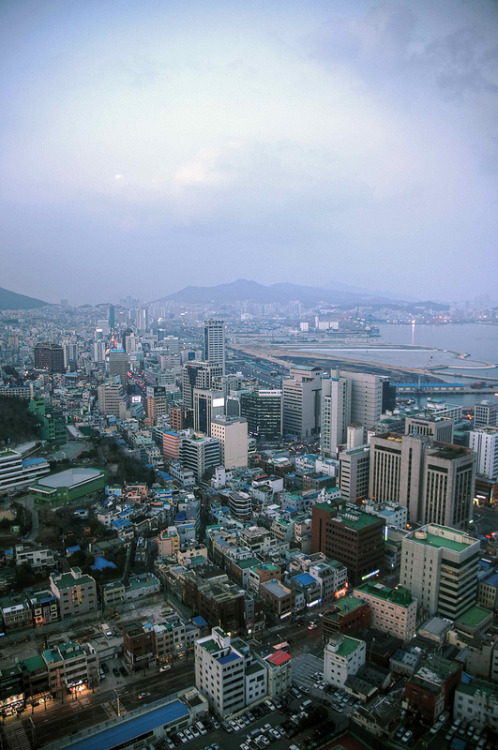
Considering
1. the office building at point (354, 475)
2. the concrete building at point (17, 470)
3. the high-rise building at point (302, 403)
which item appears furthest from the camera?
the high-rise building at point (302, 403)

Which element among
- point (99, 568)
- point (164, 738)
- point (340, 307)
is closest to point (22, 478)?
point (99, 568)

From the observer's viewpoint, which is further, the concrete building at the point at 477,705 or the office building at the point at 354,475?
the office building at the point at 354,475

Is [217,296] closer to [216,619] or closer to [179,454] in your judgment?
[179,454]

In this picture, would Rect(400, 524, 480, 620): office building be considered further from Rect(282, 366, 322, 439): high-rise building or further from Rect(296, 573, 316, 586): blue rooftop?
Rect(282, 366, 322, 439): high-rise building

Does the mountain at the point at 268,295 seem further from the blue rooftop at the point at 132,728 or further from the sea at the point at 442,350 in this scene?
the blue rooftop at the point at 132,728

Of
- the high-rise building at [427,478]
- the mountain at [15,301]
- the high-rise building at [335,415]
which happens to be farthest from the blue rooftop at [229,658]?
the mountain at [15,301]

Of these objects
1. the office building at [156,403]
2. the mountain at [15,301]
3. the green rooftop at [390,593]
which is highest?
the mountain at [15,301]
